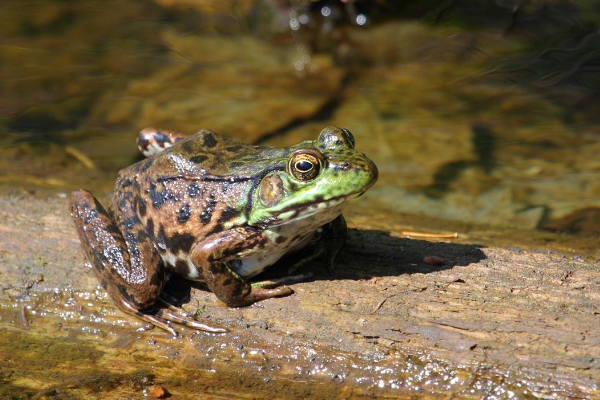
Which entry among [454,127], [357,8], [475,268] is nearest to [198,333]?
[475,268]

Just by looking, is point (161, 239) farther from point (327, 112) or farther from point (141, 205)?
point (327, 112)

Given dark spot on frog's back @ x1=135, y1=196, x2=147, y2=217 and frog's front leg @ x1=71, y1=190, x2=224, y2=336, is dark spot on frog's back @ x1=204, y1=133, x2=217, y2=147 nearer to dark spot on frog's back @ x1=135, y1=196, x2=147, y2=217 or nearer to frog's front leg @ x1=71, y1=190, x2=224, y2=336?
dark spot on frog's back @ x1=135, y1=196, x2=147, y2=217

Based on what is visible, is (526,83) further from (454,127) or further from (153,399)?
(153,399)

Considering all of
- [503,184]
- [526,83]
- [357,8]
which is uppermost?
[357,8]

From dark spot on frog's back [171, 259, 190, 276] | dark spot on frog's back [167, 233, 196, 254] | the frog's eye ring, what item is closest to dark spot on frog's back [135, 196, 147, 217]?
dark spot on frog's back [167, 233, 196, 254]

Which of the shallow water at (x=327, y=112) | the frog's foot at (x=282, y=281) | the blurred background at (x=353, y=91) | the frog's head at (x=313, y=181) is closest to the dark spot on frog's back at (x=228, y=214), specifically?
the frog's head at (x=313, y=181)

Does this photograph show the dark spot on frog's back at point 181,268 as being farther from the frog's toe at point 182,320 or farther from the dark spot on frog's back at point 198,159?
the dark spot on frog's back at point 198,159

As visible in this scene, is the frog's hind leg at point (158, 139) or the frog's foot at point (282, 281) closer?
the frog's foot at point (282, 281)
